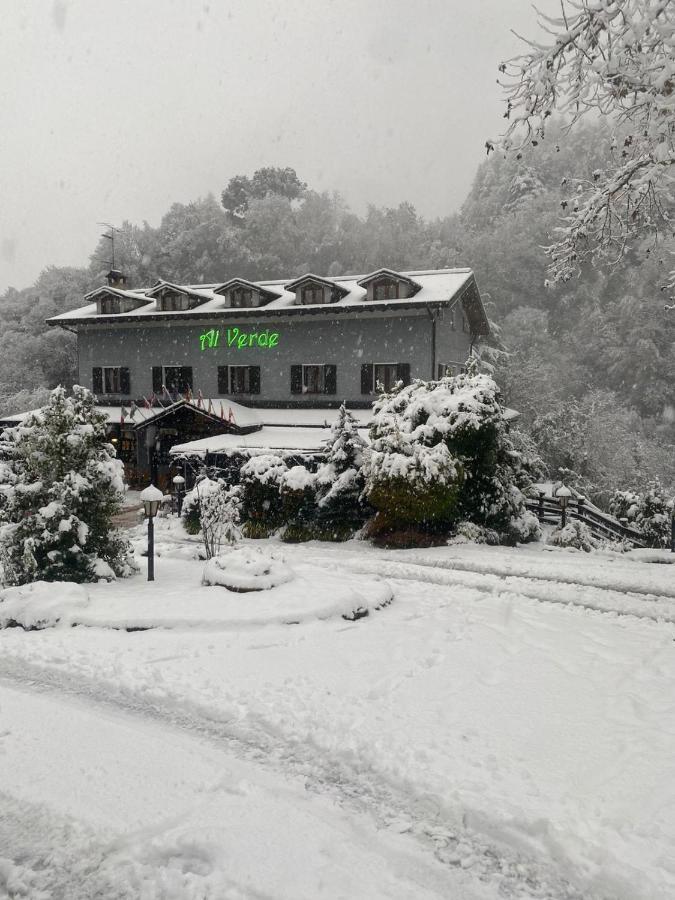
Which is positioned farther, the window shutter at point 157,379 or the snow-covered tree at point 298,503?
the window shutter at point 157,379

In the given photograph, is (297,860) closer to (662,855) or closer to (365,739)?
(365,739)

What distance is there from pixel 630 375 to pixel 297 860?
4370 centimetres

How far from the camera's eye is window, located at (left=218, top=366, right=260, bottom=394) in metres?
25.9

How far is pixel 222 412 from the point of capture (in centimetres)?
2350

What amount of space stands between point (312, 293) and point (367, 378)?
439cm

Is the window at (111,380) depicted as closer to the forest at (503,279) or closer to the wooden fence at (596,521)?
the forest at (503,279)

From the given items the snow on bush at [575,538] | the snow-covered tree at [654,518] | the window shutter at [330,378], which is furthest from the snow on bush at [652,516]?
the window shutter at [330,378]

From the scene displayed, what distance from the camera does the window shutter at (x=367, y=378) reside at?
2403 cm

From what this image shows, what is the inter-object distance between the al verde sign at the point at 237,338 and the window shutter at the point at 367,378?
4.05 meters

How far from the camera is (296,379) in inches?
993

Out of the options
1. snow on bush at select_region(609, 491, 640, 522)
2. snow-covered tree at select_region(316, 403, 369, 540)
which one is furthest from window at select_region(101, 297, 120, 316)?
snow on bush at select_region(609, 491, 640, 522)

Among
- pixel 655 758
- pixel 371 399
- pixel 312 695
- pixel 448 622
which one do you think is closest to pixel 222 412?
pixel 371 399

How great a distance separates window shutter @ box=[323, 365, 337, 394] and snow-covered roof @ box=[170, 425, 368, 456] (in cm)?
231

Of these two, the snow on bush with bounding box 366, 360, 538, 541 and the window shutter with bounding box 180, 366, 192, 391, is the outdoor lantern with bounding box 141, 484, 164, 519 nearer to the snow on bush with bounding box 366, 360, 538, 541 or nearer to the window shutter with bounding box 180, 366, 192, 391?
the snow on bush with bounding box 366, 360, 538, 541
